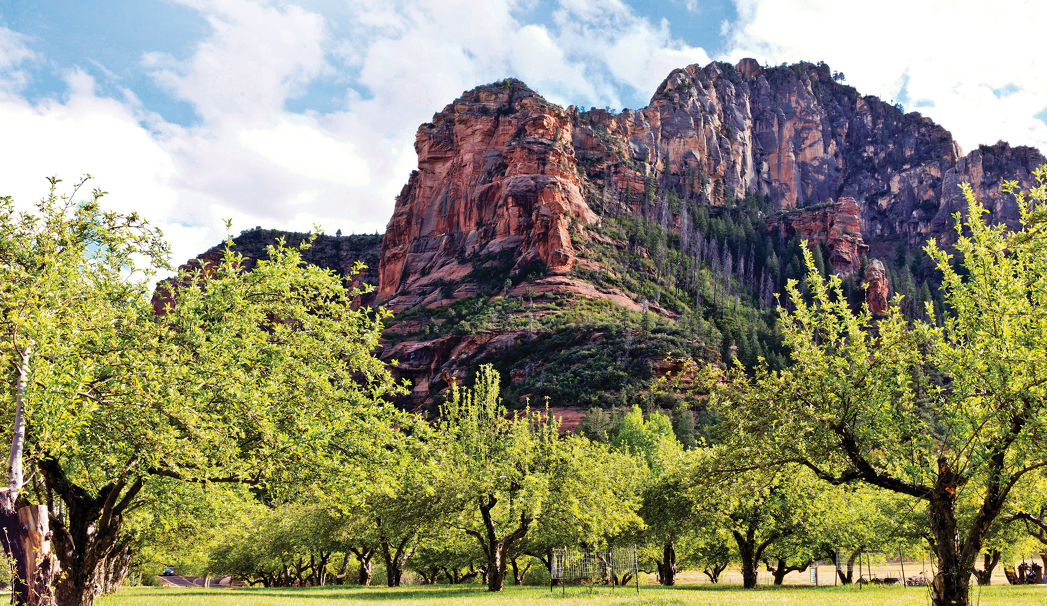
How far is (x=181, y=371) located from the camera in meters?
11.1

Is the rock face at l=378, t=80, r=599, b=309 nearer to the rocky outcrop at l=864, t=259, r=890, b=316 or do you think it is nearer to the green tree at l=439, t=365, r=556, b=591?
the rocky outcrop at l=864, t=259, r=890, b=316

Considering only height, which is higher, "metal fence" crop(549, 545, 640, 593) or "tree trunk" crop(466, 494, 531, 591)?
"tree trunk" crop(466, 494, 531, 591)

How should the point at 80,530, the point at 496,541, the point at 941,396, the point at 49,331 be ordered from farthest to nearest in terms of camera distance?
the point at 496,541 → the point at 941,396 → the point at 80,530 → the point at 49,331

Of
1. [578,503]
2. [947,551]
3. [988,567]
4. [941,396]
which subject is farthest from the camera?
[988,567]

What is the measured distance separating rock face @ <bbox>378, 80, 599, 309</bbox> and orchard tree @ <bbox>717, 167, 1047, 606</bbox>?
133808 mm

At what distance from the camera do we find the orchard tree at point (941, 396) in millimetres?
12508

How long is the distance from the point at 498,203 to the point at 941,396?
160m

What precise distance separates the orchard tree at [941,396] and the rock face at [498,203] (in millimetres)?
133808

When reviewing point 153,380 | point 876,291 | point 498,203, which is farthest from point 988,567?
point 876,291

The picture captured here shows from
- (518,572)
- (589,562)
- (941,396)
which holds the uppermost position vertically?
(941,396)

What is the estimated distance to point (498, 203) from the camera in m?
171

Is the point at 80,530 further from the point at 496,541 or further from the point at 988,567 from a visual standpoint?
the point at 988,567

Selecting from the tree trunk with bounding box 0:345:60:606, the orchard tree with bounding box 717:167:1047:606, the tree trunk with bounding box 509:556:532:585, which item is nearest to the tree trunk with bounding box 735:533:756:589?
the tree trunk with bounding box 509:556:532:585

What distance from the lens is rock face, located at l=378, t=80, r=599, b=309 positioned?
15912 centimetres
